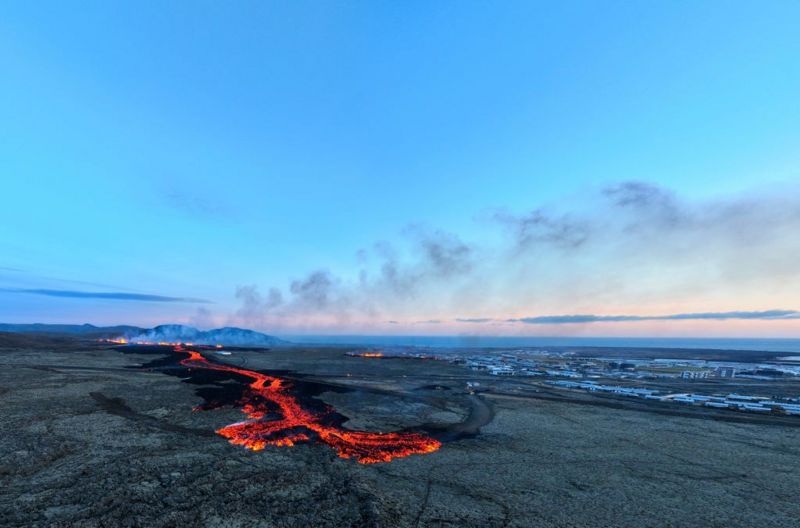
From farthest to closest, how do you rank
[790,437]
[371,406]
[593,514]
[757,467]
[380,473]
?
1. [371,406]
2. [790,437]
3. [757,467]
4. [380,473]
5. [593,514]

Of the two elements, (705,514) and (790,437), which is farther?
(790,437)

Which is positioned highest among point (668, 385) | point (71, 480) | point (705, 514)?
point (71, 480)

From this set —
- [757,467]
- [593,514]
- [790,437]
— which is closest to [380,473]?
[593,514]

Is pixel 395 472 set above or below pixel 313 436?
above

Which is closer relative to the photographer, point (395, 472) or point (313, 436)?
point (395, 472)

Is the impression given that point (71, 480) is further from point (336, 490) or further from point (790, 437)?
point (790, 437)

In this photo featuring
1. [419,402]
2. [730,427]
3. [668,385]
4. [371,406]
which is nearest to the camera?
[730,427]

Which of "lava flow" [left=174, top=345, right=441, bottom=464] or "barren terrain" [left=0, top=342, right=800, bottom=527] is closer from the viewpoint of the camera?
"barren terrain" [left=0, top=342, right=800, bottom=527]

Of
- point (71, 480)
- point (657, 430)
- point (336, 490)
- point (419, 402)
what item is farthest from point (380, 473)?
point (657, 430)

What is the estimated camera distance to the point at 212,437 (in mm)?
27844

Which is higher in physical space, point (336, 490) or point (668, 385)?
point (336, 490)

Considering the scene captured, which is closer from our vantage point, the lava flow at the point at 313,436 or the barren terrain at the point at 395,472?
the barren terrain at the point at 395,472

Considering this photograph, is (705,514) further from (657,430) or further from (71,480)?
(71,480)

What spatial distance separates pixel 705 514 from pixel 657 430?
778 inches
